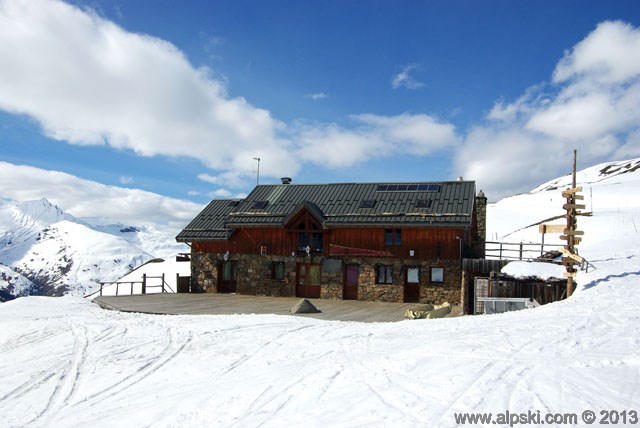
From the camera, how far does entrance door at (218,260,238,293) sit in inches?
1134

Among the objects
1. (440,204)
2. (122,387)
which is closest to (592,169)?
(440,204)

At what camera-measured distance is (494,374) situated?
292 inches

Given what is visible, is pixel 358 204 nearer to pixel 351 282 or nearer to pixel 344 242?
pixel 344 242

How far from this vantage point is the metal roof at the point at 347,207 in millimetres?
24078

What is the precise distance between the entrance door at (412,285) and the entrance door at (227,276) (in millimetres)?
10778

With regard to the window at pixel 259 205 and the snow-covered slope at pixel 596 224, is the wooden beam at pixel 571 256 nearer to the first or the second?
the snow-covered slope at pixel 596 224

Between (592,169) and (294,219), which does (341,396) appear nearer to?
(294,219)

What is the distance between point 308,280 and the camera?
2581 cm

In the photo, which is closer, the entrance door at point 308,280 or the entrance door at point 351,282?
the entrance door at point 351,282

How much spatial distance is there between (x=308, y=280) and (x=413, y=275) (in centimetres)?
577

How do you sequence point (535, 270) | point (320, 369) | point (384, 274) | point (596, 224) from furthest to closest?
point (596, 224)
point (384, 274)
point (535, 270)
point (320, 369)

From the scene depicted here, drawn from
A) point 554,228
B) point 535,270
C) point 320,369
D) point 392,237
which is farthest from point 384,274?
point 320,369

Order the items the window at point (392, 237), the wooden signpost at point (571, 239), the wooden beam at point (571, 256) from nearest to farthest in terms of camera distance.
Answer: the wooden beam at point (571, 256) → the wooden signpost at point (571, 239) → the window at point (392, 237)

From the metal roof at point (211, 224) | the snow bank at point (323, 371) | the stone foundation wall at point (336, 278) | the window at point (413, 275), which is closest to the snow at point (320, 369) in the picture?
the snow bank at point (323, 371)
